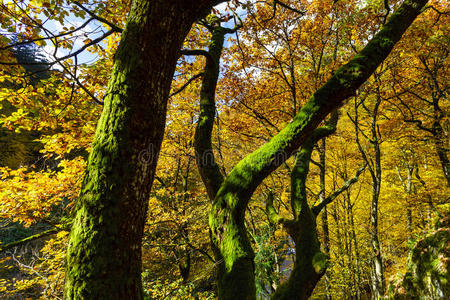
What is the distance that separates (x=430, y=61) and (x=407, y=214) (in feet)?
27.1

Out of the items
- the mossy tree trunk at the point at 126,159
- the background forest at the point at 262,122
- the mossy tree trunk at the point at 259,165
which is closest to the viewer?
the mossy tree trunk at the point at 126,159

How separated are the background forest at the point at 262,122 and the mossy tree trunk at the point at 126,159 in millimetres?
188

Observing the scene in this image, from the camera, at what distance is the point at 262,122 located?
7.63 meters

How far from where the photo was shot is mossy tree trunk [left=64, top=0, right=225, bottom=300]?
Answer: 47.1 inches

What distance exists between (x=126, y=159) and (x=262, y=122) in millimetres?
6682

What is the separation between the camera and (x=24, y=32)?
10.6 ft

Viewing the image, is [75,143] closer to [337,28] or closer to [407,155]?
[337,28]

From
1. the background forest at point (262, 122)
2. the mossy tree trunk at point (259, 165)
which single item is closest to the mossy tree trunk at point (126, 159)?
the background forest at point (262, 122)

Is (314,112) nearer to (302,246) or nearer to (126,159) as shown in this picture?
(126,159)

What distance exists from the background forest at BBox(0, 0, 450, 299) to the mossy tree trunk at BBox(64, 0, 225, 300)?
19cm

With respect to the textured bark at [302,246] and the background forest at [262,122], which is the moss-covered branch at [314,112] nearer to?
the background forest at [262,122]

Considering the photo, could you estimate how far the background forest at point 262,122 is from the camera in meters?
3.48

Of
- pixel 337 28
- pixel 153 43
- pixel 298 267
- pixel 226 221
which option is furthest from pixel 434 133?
pixel 153 43

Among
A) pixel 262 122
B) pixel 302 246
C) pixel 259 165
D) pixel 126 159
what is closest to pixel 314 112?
pixel 259 165
